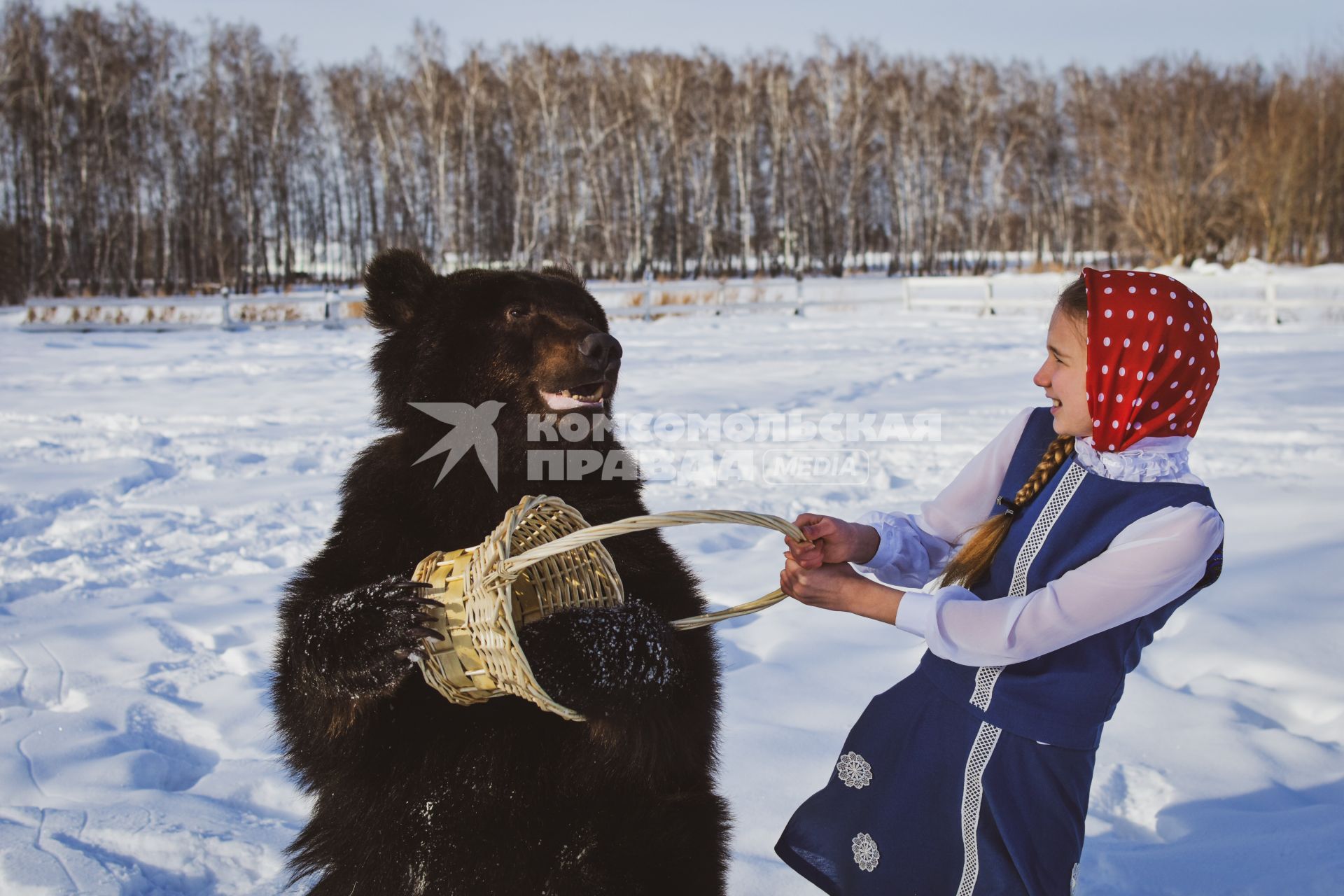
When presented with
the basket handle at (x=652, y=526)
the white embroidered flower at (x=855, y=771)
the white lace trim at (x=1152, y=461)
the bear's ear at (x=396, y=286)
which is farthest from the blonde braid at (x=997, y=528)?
the bear's ear at (x=396, y=286)

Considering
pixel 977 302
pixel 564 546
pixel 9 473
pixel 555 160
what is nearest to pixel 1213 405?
pixel 564 546

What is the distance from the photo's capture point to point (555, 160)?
3409 cm

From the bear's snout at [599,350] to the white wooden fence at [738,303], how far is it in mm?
18253

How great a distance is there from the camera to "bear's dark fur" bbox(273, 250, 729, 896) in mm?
1806

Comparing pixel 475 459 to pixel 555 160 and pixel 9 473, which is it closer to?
pixel 9 473

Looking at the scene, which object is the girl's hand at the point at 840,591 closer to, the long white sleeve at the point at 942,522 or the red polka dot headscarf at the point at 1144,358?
the long white sleeve at the point at 942,522

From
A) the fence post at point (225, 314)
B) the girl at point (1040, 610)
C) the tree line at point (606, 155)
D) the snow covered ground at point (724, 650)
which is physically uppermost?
the tree line at point (606, 155)

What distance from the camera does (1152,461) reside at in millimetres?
1694

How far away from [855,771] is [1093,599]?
67 cm

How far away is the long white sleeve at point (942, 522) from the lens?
2119mm

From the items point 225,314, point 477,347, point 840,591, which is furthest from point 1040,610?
point 225,314

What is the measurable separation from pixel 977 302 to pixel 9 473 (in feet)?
63.8

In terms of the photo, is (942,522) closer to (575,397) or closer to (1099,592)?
(1099,592)

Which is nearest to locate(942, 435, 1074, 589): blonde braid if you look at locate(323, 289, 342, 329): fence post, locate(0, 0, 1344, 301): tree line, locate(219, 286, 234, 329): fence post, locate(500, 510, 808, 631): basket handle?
locate(500, 510, 808, 631): basket handle
